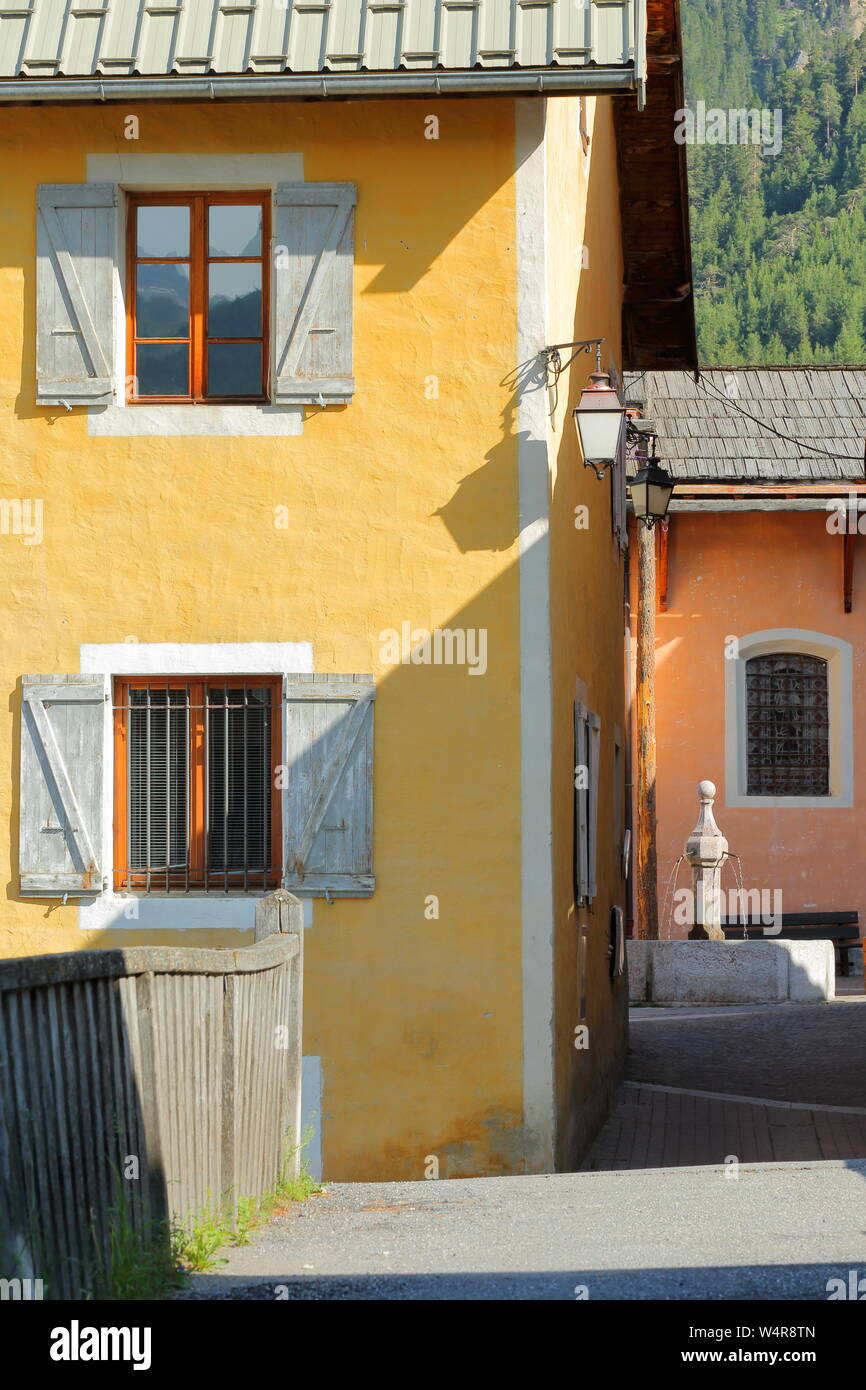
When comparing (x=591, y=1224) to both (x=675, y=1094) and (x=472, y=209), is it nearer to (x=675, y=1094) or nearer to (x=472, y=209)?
(x=472, y=209)

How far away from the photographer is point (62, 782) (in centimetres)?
1004

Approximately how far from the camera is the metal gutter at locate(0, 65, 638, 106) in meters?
9.62

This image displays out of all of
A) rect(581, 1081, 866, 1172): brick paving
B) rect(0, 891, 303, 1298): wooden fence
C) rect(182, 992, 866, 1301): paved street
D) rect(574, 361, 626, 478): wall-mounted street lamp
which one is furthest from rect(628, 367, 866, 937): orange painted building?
rect(0, 891, 303, 1298): wooden fence

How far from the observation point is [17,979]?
5.63 meters

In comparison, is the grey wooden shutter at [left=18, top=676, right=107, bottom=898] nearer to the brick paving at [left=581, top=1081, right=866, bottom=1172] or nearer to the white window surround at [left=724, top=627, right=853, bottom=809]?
the brick paving at [left=581, top=1081, right=866, bottom=1172]

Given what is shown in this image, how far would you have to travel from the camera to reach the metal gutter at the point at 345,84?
9.62m

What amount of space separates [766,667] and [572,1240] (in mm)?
17378

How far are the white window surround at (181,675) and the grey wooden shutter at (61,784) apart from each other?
3.1 inches

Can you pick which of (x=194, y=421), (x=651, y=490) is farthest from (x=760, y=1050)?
(x=194, y=421)

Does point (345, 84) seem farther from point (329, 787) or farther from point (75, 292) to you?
point (329, 787)

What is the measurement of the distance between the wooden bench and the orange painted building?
45cm

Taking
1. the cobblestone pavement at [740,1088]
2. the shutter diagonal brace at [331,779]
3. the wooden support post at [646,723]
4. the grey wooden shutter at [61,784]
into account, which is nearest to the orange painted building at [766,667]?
the wooden support post at [646,723]

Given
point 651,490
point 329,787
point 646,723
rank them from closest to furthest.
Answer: point 329,787
point 651,490
point 646,723

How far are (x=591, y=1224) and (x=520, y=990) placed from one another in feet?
7.99
